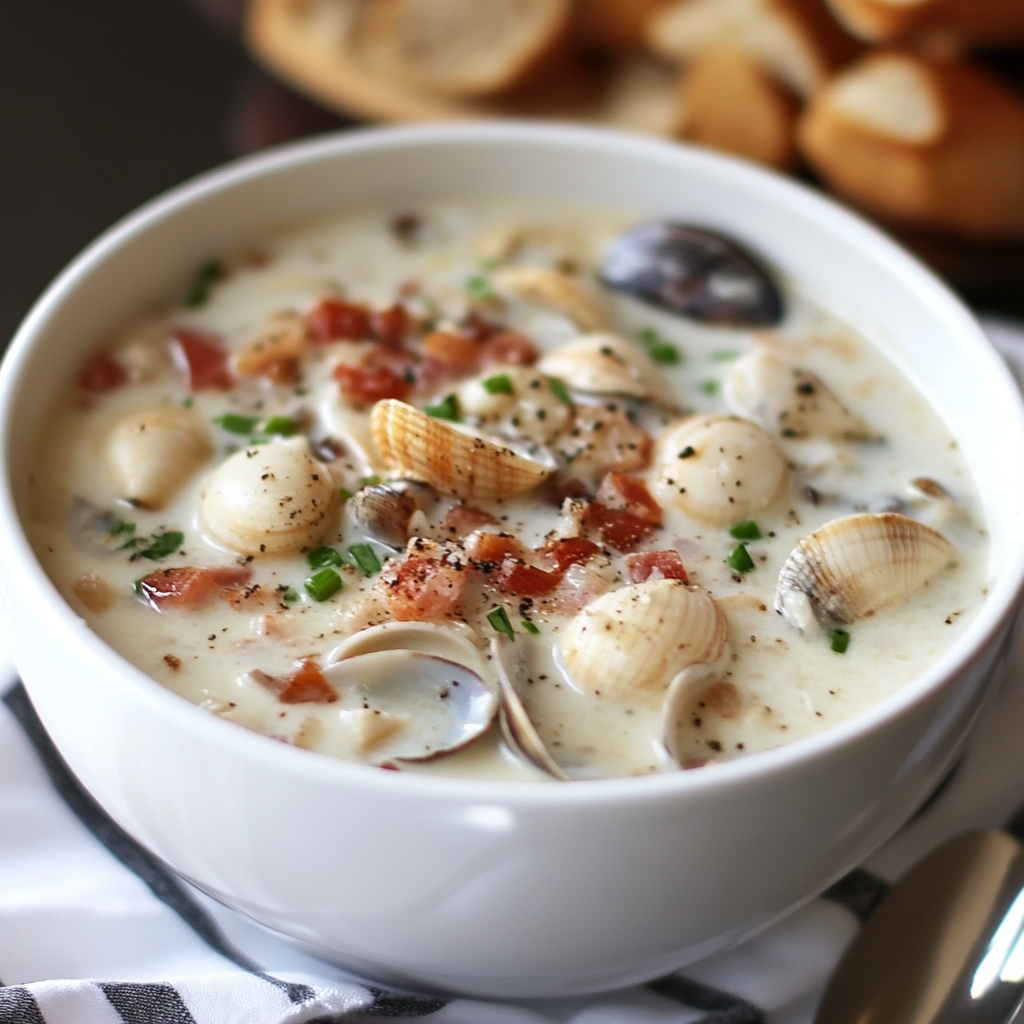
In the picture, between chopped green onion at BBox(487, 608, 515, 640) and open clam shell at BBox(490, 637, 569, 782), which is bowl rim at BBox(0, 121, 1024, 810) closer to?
open clam shell at BBox(490, 637, 569, 782)

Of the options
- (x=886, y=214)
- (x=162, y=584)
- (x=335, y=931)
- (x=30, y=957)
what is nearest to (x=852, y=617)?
(x=335, y=931)

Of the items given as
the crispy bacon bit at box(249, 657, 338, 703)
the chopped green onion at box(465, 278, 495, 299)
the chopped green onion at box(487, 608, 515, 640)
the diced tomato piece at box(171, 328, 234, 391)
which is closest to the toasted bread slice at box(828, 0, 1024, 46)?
the chopped green onion at box(465, 278, 495, 299)

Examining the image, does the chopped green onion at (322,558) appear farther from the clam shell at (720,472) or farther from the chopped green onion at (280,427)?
the clam shell at (720,472)

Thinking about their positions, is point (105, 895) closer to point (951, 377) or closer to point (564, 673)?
point (564, 673)

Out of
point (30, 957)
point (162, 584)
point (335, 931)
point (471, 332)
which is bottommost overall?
point (30, 957)

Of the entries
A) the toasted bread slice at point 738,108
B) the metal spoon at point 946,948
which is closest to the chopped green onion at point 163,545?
the metal spoon at point 946,948

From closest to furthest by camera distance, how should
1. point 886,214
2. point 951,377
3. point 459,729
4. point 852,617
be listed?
1. point 459,729
2. point 852,617
3. point 951,377
4. point 886,214

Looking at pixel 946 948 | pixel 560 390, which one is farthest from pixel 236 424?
pixel 946 948
